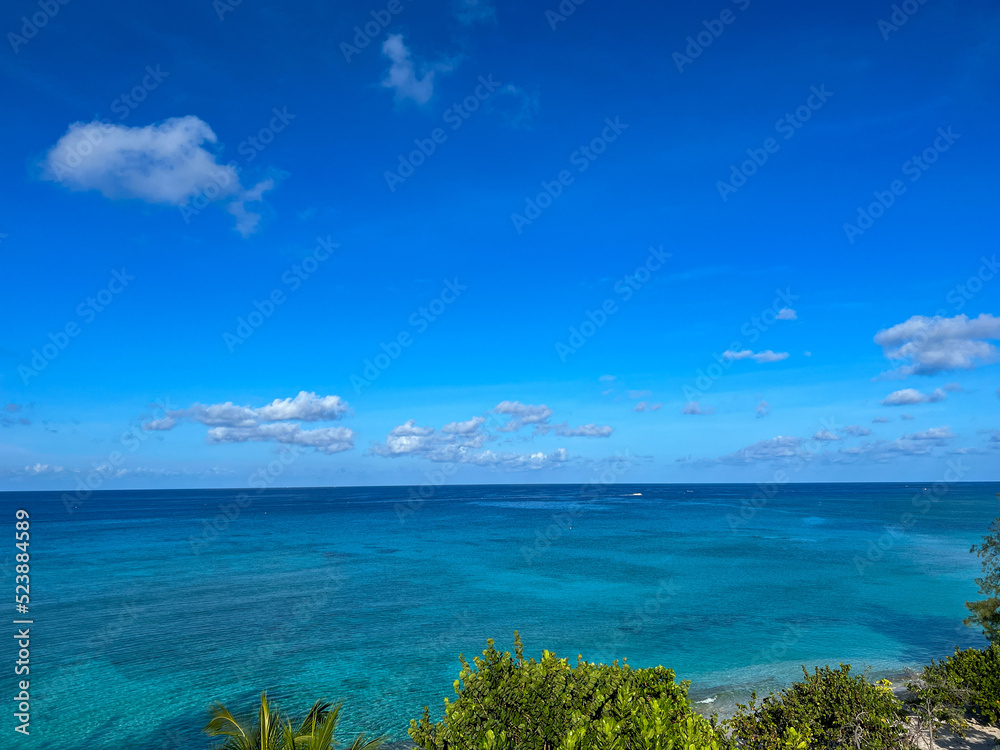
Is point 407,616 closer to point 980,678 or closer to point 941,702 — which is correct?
point 941,702

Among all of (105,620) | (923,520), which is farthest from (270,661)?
(923,520)

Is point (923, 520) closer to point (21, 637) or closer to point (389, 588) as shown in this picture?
point (389, 588)

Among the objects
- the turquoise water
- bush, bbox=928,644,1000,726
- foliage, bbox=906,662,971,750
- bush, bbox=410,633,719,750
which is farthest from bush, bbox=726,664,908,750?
the turquoise water

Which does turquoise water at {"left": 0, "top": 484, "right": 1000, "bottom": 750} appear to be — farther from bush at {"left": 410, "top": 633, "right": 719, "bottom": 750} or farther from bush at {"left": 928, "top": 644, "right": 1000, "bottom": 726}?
bush at {"left": 410, "top": 633, "right": 719, "bottom": 750}

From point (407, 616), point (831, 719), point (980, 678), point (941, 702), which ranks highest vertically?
point (831, 719)

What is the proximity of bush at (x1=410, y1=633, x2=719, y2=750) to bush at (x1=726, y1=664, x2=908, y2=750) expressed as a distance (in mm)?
5152

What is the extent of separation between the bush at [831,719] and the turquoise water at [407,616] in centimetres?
883

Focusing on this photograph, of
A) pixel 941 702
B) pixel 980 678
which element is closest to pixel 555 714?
pixel 941 702

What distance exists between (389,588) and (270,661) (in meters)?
18.2

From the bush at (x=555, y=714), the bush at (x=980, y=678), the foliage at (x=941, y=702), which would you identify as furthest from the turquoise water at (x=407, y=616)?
the bush at (x=555, y=714)

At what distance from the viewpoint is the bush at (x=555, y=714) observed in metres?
8.34

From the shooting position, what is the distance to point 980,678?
56.4 feet

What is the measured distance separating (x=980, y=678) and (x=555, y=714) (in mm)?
16173

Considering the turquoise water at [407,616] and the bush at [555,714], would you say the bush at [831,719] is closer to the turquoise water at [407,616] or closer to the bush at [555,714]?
the bush at [555,714]
